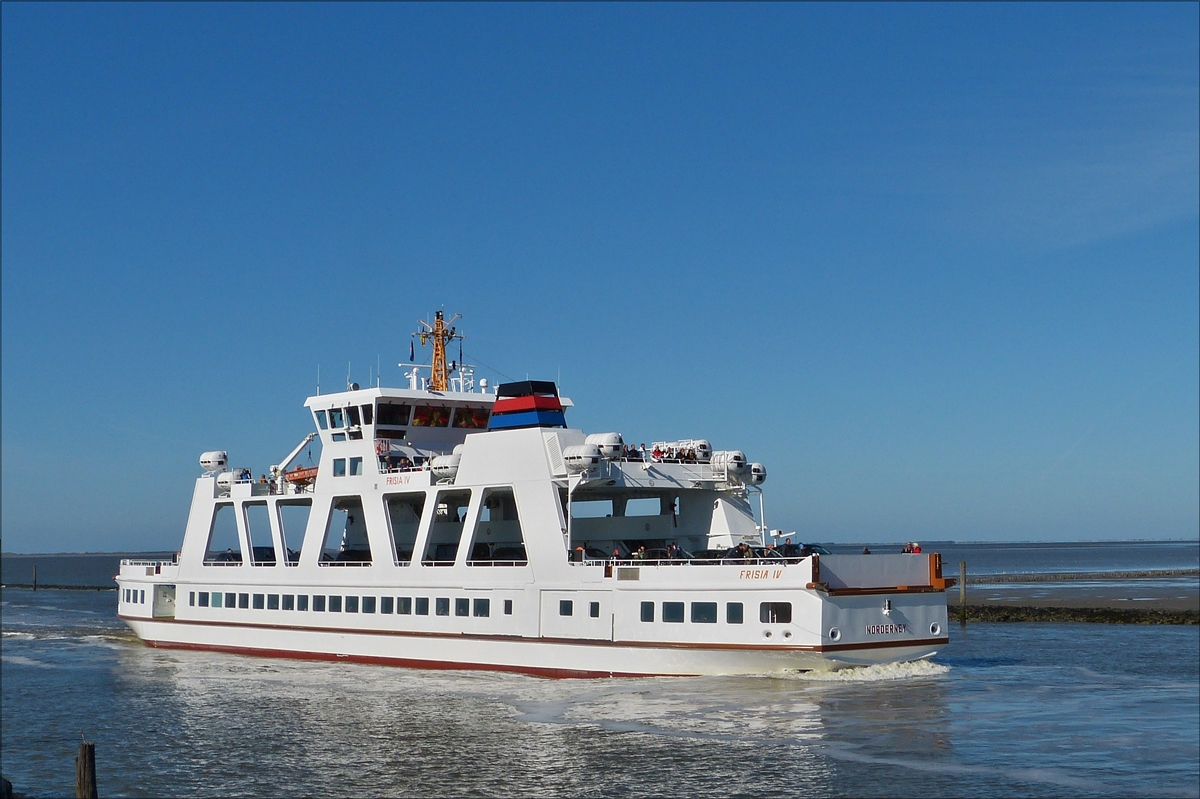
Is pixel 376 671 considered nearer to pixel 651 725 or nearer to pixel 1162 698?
pixel 651 725

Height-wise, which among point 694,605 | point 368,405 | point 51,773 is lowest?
point 51,773

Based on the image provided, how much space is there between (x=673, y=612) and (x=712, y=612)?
1053 millimetres

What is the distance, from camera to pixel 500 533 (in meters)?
35.1

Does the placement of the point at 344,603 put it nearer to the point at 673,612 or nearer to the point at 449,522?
the point at 449,522

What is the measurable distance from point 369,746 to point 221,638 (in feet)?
59.5

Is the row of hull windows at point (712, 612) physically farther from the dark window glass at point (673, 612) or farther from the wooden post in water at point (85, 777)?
the wooden post in water at point (85, 777)

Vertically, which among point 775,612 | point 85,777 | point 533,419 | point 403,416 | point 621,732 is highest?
point 403,416

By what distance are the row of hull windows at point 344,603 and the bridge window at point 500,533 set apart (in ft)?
8.03

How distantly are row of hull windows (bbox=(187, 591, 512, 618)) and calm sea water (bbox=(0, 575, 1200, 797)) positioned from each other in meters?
1.89

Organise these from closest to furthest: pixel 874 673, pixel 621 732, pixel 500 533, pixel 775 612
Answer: pixel 621 732, pixel 775 612, pixel 874 673, pixel 500 533

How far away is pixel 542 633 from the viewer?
29.3m

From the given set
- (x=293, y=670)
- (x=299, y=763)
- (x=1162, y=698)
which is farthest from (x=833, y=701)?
(x=293, y=670)

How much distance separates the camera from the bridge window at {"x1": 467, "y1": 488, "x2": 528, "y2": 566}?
113 feet

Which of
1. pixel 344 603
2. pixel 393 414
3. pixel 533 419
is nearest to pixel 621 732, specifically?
pixel 533 419
